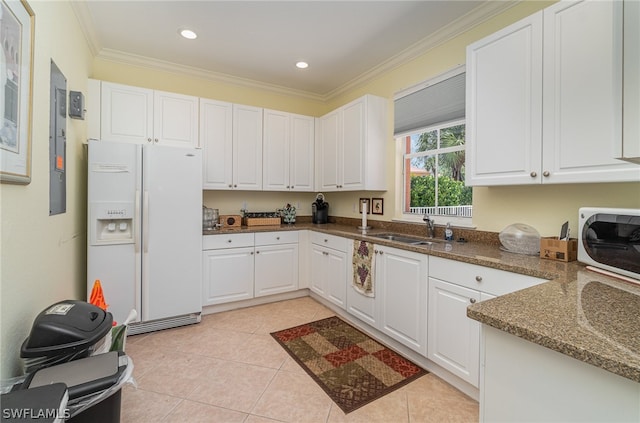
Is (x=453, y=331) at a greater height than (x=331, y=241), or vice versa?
(x=331, y=241)

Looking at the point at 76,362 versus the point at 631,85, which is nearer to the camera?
the point at 631,85

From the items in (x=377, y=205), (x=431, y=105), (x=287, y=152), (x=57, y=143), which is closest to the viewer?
(x=57, y=143)

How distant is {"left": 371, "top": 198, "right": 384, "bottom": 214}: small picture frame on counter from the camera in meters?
3.33

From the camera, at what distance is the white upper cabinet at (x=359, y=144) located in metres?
3.15

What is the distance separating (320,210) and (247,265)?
1.33 meters

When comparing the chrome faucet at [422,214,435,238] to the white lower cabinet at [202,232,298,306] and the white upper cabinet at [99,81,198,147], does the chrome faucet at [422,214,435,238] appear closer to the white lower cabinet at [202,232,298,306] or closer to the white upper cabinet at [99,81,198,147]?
the white lower cabinet at [202,232,298,306]

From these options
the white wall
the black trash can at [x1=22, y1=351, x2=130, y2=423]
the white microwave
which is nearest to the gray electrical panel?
the white wall

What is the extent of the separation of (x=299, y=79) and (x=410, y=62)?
1435mm

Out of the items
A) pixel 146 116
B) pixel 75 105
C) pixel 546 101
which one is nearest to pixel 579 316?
pixel 546 101

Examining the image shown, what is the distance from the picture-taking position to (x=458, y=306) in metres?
1.82

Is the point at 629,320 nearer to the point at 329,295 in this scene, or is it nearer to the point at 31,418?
the point at 31,418

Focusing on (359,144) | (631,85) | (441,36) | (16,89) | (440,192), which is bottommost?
(440,192)

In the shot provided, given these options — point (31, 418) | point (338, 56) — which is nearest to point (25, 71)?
point (31, 418)

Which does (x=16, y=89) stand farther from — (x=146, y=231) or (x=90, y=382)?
(x=146, y=231)
